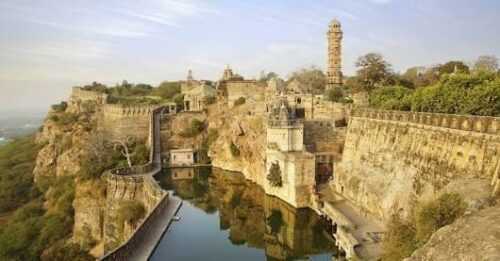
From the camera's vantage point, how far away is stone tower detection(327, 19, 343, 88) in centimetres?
5116

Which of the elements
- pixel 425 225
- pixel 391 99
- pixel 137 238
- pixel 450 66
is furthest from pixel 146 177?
pixel 450 66

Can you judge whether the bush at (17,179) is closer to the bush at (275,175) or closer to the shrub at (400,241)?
the bush at (275,175)

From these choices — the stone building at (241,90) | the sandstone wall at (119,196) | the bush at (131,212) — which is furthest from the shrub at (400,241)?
the stone building at (241,90)

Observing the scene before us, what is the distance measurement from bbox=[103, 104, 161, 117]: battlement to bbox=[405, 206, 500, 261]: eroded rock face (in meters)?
42.3

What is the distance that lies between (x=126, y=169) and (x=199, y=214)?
9878 mm

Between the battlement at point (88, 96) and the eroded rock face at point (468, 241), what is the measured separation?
172ft

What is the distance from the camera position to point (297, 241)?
74.0 ft

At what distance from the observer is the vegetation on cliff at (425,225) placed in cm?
1138

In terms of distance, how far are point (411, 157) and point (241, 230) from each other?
11.8 meters

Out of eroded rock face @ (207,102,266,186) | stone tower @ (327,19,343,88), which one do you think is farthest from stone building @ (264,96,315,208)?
stone tower @ (327,19,343,88)

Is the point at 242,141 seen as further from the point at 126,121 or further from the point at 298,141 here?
the point at 126,121

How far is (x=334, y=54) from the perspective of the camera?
51875 millimetres

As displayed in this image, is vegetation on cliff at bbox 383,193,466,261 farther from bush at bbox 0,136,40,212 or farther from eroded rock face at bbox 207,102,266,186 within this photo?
bush at bbox 0,136,40,212

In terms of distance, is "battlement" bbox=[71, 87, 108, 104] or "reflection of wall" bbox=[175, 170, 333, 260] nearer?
"reflection of wall" bbox=[175, 170, 333, 260]
